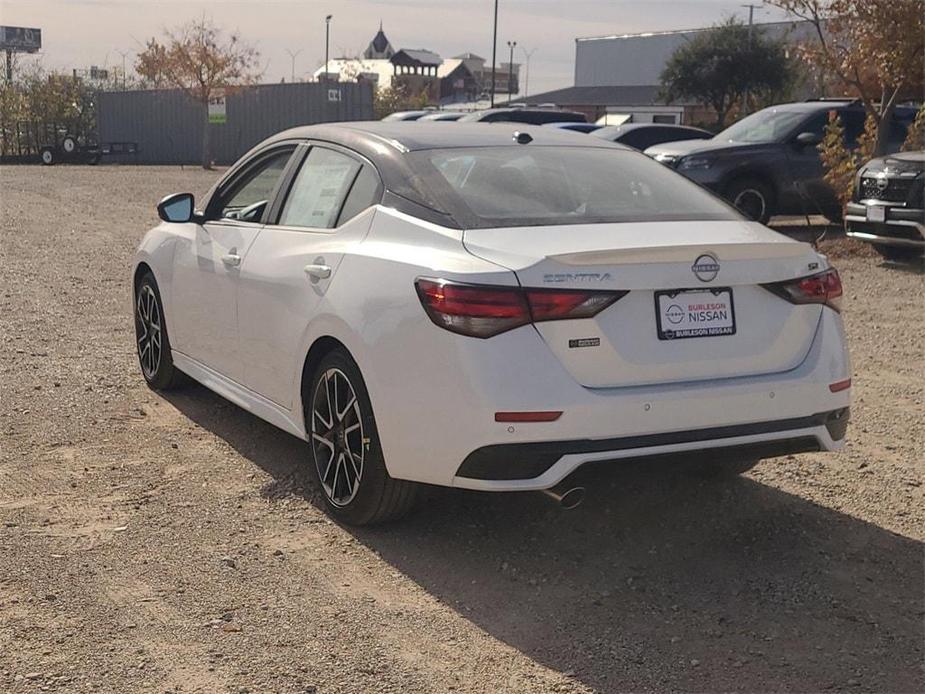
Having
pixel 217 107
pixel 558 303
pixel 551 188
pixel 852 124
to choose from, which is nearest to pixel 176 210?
pixel 551 188

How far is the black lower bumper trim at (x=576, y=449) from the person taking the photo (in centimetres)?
404

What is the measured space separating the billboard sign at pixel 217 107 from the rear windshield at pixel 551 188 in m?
35.5

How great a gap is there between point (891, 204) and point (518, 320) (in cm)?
920

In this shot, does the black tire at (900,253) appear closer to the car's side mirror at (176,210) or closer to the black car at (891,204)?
the black car at (891,204)

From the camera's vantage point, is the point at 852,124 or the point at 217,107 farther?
the point at 217,107

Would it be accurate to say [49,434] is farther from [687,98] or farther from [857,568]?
[687,98]

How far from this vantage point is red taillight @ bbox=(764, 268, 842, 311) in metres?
4.40

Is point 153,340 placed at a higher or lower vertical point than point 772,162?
lower

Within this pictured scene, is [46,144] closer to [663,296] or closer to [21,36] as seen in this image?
[21,36]

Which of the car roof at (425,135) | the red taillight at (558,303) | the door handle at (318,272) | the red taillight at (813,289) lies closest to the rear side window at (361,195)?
the car roof at (425,135)

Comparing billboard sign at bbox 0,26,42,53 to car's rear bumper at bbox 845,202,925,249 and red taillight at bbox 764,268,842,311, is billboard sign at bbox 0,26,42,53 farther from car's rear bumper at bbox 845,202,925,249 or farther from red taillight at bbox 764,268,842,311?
red taillight at bbox 764,268,842,311

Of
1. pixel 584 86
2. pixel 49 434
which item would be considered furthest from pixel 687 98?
pixel 49 434

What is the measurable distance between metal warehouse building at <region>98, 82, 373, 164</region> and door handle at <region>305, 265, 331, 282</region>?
135ft

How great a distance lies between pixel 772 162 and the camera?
50.0 feet
